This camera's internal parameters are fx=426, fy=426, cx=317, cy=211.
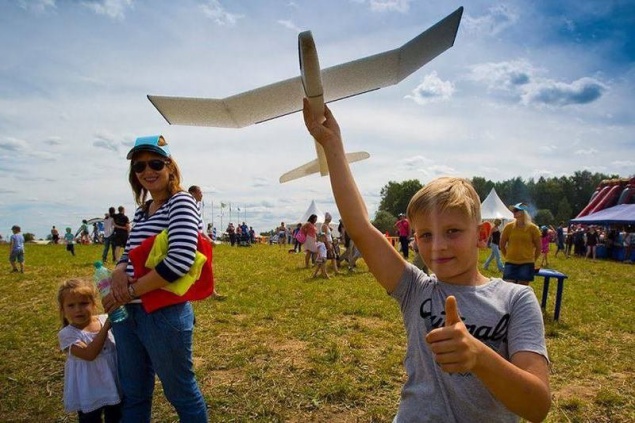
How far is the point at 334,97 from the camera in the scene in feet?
7.15

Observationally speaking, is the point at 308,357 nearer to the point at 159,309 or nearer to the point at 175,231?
the point at 159,309

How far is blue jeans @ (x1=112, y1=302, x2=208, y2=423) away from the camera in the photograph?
91.3 inches

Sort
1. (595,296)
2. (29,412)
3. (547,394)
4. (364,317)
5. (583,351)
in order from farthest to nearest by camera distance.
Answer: (595,296) < (364,317) < (583,351) < (29,412) < (547,394)

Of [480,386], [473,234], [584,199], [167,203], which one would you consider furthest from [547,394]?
[584,199]

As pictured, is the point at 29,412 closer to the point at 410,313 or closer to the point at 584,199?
the point at 410,313

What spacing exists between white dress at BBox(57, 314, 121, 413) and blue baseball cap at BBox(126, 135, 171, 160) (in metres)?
1.29

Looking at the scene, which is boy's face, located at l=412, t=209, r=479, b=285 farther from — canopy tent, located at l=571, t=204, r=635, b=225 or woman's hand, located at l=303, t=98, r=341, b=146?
canopy tent, located at l=571, t=204, r=635, b=225

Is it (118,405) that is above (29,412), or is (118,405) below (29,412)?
above

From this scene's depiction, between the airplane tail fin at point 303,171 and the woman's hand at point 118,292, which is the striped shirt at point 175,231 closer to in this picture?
the woman's hand at point 118,292

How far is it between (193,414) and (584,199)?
115 m

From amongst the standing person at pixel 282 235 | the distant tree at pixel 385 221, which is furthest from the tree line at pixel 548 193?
the standing person at pixel 282 235

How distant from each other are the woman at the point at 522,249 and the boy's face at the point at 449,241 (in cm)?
663

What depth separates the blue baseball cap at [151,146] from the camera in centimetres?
247

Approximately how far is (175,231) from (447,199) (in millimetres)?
1499
